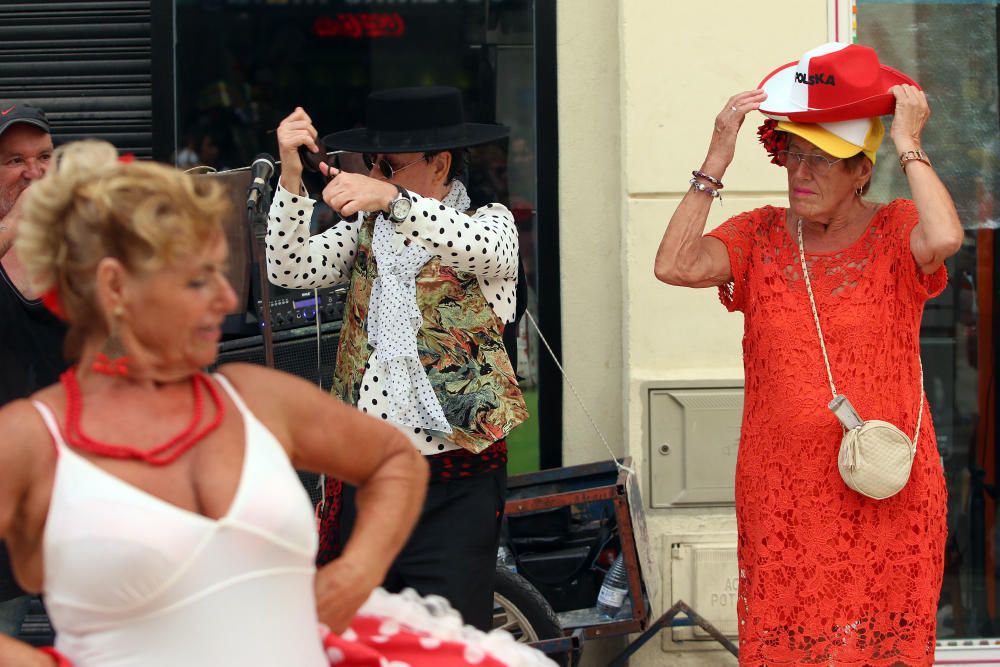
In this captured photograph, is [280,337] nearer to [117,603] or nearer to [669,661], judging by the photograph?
[669,661]

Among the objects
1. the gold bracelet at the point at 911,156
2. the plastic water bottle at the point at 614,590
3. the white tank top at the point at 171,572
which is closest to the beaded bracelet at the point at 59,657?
the white tank top at the point at 171,572

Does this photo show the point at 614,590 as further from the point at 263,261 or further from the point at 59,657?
the point at 59,657

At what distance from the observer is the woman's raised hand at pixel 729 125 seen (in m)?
3.45

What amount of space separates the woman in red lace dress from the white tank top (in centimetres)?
162

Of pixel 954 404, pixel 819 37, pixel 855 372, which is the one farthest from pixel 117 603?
pixel 954 404

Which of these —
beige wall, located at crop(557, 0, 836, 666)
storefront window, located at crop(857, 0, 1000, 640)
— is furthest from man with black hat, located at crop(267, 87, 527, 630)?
storefront window, located at crop(857, 0, 1000, 640)

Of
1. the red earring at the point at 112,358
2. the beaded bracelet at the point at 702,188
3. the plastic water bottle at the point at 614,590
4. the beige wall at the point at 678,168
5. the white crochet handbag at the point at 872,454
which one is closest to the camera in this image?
the red earring at the point at 112,358

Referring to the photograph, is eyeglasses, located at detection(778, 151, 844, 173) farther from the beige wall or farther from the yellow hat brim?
the beige wall

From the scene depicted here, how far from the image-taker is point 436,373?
3.50 meters

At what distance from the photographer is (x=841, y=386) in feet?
10.8

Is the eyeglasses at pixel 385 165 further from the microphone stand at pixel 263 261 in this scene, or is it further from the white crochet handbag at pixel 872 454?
the white crochet handbag at pixel 872 454

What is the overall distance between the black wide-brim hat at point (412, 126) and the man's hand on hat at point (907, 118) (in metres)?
1.06

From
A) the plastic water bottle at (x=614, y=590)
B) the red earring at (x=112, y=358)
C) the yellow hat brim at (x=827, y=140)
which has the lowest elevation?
the plastic water bottle at (x=614, y=590)

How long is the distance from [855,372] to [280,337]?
1.94 m
